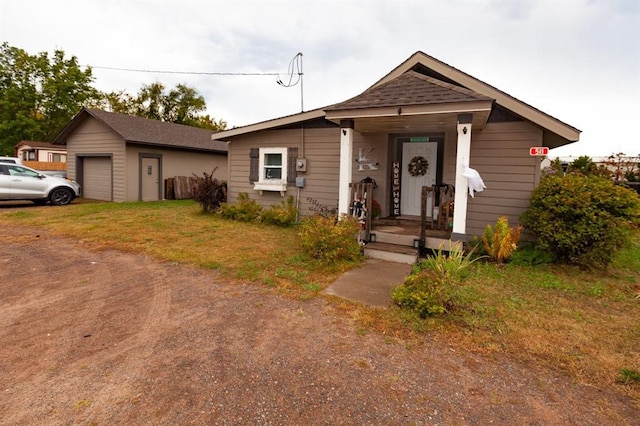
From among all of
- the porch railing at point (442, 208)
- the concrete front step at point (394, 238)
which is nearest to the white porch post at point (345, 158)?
the concrete front step at point (394, 238)

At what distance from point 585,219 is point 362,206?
3.60 metres

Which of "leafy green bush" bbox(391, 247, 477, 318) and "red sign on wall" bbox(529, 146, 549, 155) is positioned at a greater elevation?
"red sign on wall" bbox(529, 146, 549, 155)

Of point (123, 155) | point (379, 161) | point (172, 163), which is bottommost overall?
point (379, 161)

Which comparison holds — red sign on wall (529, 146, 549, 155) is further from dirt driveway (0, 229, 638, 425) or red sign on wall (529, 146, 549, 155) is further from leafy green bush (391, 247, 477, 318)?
dirt driveway (0, 229, 638, 425)

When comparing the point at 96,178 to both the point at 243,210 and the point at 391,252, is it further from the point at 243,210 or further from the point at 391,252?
the point at 391,252

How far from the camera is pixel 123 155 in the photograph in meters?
13.6

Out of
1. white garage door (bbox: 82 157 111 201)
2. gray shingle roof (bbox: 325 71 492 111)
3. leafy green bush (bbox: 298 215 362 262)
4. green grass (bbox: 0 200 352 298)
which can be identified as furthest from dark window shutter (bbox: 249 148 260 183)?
white garage door (bbox: 82 157 111 201)

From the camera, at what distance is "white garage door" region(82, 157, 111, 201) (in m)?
14.4

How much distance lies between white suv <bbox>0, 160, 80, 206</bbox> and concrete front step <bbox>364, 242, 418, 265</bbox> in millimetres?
12060

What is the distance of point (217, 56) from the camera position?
54.4 ft

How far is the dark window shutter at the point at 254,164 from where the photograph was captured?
32.5 feet

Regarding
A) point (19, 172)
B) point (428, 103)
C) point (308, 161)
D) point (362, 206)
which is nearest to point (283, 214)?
point (308, 161)

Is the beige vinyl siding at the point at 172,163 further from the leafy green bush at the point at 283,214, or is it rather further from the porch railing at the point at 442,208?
the porch railing at the point at 442,208

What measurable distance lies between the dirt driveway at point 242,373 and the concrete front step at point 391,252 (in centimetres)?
232
